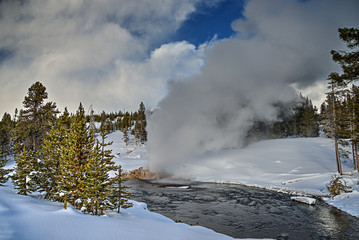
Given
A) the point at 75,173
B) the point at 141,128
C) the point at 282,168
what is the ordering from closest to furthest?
the point at 75,173, the point at 282,168, the point at 141,128

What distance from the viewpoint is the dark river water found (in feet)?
47.5

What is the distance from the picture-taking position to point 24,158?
1426 centimetres

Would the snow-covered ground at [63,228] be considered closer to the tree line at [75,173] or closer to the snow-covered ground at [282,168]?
the tree line at [75,173]

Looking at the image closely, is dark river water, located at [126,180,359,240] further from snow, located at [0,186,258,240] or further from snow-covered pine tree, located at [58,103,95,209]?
snow-covered pine tree, located at [58,103,95,209]

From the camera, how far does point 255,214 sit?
1858 centimetres

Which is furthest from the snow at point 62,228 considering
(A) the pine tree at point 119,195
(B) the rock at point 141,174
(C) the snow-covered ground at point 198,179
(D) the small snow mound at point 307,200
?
(B) the rock at point 141,174

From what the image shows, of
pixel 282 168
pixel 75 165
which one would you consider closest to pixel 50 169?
pixel 75 165

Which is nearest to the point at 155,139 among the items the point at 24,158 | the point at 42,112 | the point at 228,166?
the point at 228,166

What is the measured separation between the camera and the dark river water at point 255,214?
14.5 metres

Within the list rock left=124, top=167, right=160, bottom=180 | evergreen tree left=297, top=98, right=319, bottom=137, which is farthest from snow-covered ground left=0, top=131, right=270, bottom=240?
evergreen tree left=297, top=98, right=319, bottom=137

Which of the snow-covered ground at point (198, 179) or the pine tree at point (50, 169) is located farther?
the pine tree at point (50, 169)

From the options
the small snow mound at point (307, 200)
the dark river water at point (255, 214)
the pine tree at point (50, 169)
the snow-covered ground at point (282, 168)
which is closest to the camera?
the dark river water at point (255, 214)

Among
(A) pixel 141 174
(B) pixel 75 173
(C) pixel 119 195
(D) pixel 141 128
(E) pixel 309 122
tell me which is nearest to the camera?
(B) pixel 75 173

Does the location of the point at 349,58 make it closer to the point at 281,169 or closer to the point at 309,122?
the point at 281,169
